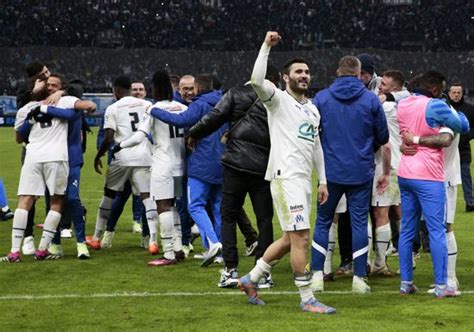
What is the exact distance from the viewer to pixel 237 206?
9.45 m

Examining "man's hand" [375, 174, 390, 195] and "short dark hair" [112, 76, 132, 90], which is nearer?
"man's hand" [375, 174, 390, 195]

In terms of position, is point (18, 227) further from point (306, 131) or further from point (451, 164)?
point (451, 164)

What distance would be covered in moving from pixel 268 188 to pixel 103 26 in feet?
126

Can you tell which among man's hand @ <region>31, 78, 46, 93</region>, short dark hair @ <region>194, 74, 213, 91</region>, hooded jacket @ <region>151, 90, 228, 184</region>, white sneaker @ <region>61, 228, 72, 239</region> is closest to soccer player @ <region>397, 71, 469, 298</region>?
hooded jacket @ <region>151, 90, 228, 184</region>

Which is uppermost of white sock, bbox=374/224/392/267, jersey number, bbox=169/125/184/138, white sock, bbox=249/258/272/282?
jersey number, bbox=169/125/184/138

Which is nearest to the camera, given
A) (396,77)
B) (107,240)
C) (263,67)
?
(263,67)

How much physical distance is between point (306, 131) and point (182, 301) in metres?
1.79

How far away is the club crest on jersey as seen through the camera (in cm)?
812

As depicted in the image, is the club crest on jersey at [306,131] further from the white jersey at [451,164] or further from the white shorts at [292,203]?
the white jersey at [451,164]

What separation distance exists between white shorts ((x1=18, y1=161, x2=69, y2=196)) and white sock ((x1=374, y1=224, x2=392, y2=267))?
3.39 metres

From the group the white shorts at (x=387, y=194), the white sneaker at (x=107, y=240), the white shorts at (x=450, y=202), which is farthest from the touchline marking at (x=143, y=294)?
the white sneaker at (x=107, y=240)

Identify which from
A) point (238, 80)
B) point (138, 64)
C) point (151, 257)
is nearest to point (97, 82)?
point (138, 64)

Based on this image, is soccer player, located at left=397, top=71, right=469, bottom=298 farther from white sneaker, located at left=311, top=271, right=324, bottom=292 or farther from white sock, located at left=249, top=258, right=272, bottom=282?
white sock, located at left=249, top=258, right=272, bottom=282

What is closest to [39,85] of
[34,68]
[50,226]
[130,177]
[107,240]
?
[34,68]
